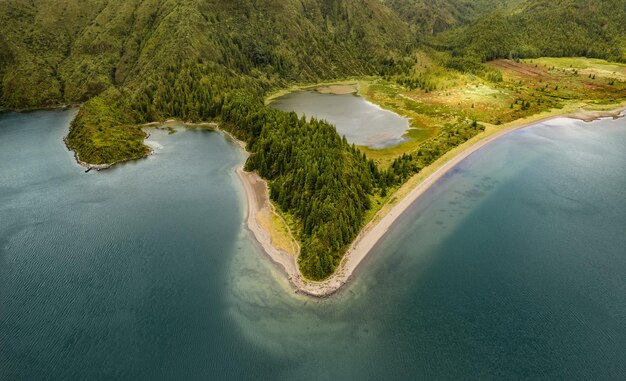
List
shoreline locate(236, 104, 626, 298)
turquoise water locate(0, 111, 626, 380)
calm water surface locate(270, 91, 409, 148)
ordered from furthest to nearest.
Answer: calm water surface locate(270, 91, 409, 148) < shoreline locate(236, 104, 626, 298) < turquoise water locate(0, 111, 626, 380)

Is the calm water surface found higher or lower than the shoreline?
higher

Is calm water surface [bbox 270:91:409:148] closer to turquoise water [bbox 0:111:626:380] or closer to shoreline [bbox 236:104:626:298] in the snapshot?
shoreline [bbox 236:104:626:298]

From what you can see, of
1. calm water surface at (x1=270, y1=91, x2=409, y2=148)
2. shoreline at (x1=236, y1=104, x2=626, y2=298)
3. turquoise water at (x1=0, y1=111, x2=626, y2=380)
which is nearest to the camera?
turquoise water at (x1=0, y1=111, x2=626, y2=380)

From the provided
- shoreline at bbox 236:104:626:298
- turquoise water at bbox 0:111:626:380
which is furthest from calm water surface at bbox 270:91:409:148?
turquoise water at bbox 0:111:626:380

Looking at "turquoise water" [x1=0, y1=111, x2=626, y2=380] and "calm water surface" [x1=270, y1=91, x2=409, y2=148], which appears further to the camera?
"calm water surface" [x1=270, y1=91, x2=409, y2=148]

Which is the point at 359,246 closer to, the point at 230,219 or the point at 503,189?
the point at 230,219

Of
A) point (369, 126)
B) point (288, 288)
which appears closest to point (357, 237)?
point (288, 288)
